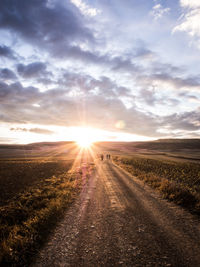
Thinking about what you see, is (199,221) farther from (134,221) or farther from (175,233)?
(134,221)

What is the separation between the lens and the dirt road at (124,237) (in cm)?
467

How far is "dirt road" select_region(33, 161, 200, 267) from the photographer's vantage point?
4.67 metres

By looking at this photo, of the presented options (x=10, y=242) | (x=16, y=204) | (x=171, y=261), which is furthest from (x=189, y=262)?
(x=16, y=204)

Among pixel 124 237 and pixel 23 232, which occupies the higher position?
pixel 124 237

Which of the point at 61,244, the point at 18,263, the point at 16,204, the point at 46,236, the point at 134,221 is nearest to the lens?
the point at 18,263

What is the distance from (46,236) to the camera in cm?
603

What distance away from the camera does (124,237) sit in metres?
5.92

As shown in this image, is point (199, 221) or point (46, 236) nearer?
point (46, 236)

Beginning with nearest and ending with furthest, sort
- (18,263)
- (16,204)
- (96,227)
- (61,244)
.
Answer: (18,263) → (61,244) → (96,227) → (16,204)

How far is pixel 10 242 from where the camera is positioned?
18.0 ft

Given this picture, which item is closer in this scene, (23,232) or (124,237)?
(124,237)

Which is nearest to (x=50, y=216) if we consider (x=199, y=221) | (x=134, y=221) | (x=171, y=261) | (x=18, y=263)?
(x=18, y=263)

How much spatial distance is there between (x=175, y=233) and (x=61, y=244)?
481 cm

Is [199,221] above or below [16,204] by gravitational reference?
above
